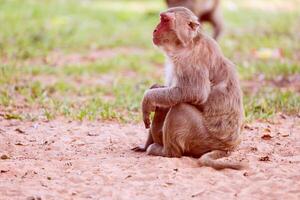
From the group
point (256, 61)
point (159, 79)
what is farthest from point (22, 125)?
point (256, 61)

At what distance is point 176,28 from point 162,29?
0.12 metres

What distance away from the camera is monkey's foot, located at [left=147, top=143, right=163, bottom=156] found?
5797 millimetres

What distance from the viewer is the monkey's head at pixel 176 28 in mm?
5598

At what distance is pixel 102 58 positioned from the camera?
A: 38.4ft

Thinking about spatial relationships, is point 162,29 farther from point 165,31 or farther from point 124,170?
point 124,170

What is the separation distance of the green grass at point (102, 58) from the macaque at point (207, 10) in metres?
0.38

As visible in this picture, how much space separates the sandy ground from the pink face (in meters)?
0.98

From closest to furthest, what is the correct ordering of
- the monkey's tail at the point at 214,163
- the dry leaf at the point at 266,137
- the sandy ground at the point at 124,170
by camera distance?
the sandy ground at the point at 124,170, the monkey's tail at the point at 214,163, the dry leaf at the point at 266,137

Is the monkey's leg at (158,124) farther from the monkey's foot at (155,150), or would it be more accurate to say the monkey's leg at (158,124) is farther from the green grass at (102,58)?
the green grass at (102,58)

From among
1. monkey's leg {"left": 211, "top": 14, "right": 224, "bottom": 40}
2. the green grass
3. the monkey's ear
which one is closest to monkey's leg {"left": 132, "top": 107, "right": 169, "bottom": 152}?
the monkey's ear

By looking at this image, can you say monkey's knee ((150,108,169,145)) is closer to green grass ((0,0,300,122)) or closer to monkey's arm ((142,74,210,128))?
monkey's arm ((142,74,210,128))

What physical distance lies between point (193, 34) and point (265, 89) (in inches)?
153

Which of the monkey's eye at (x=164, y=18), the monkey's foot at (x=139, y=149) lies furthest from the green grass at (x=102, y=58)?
the monkey's eye at (x=164, y=18)

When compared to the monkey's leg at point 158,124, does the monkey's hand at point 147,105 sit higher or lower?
higher
